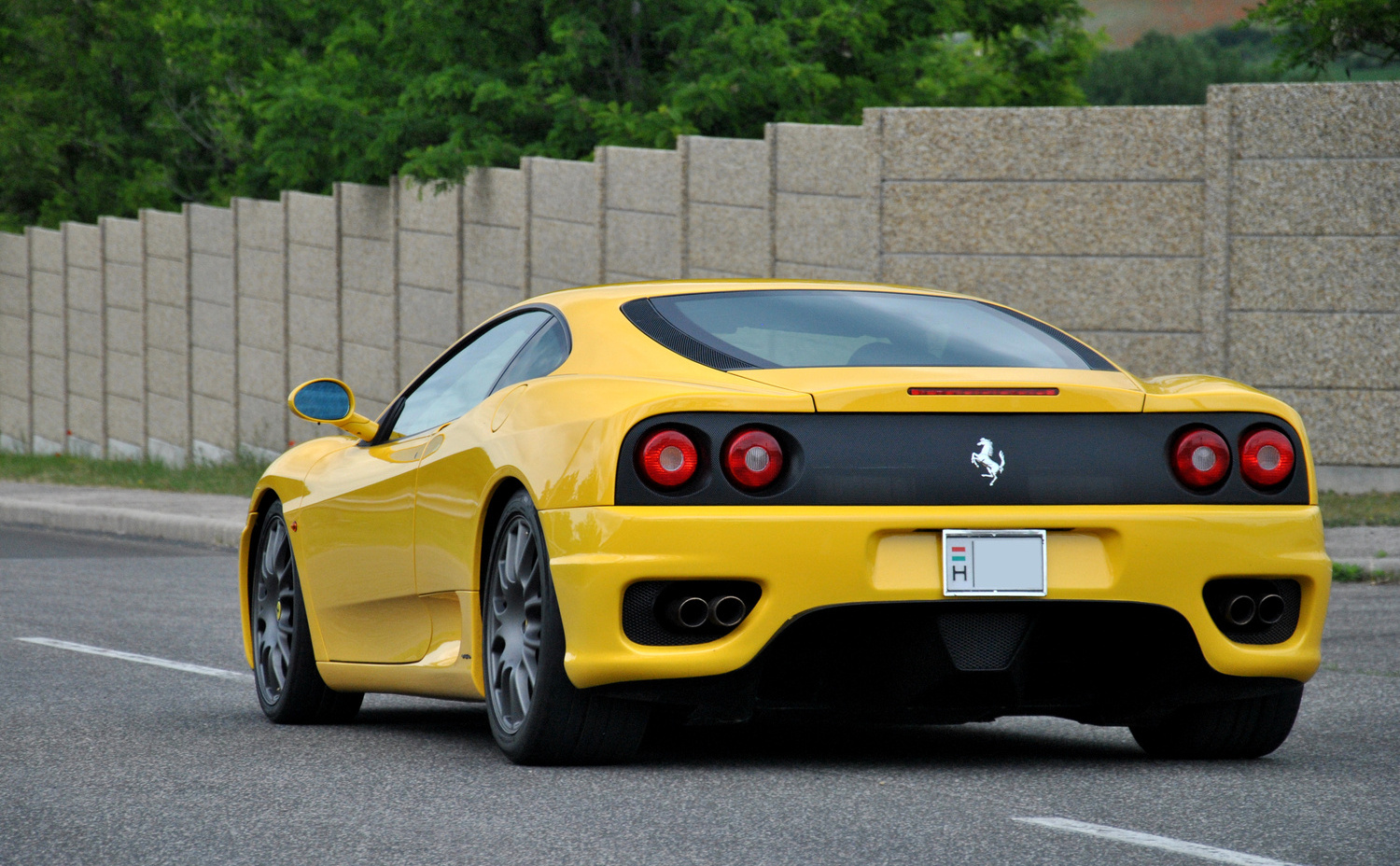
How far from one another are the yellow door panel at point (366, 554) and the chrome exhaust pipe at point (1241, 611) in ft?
7.33

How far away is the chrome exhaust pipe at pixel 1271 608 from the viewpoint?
5.28 meters

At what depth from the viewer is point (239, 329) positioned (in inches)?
942

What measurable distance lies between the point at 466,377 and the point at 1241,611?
7.89 feet

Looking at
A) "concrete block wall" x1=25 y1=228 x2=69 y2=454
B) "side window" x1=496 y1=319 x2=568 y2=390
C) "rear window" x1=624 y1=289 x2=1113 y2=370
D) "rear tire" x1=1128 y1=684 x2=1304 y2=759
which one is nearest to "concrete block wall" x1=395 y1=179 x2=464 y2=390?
"concrete block wall" x1=25 y1=228 x2=69 y2=454

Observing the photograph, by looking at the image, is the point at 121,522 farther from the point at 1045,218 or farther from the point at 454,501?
the point at 454,501

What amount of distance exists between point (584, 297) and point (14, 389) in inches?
993

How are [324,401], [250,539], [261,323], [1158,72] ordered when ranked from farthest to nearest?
[1158,72], [261,323], [250,539], [324,401]

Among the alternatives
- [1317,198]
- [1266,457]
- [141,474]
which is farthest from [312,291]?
[1266,457]

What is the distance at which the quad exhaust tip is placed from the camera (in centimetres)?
499

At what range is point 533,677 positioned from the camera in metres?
5.29

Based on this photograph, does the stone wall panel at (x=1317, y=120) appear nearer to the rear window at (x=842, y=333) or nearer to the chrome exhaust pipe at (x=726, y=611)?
the rear window at (x=842, y=333)

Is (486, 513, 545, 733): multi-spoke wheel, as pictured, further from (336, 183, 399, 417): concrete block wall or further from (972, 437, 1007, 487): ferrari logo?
(336, 183, 399, 417): concrete block wall

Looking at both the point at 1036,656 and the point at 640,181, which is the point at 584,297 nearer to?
the point at 1036,656

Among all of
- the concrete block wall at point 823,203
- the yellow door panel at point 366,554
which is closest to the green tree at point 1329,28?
the concrete block wall at point 823,203
